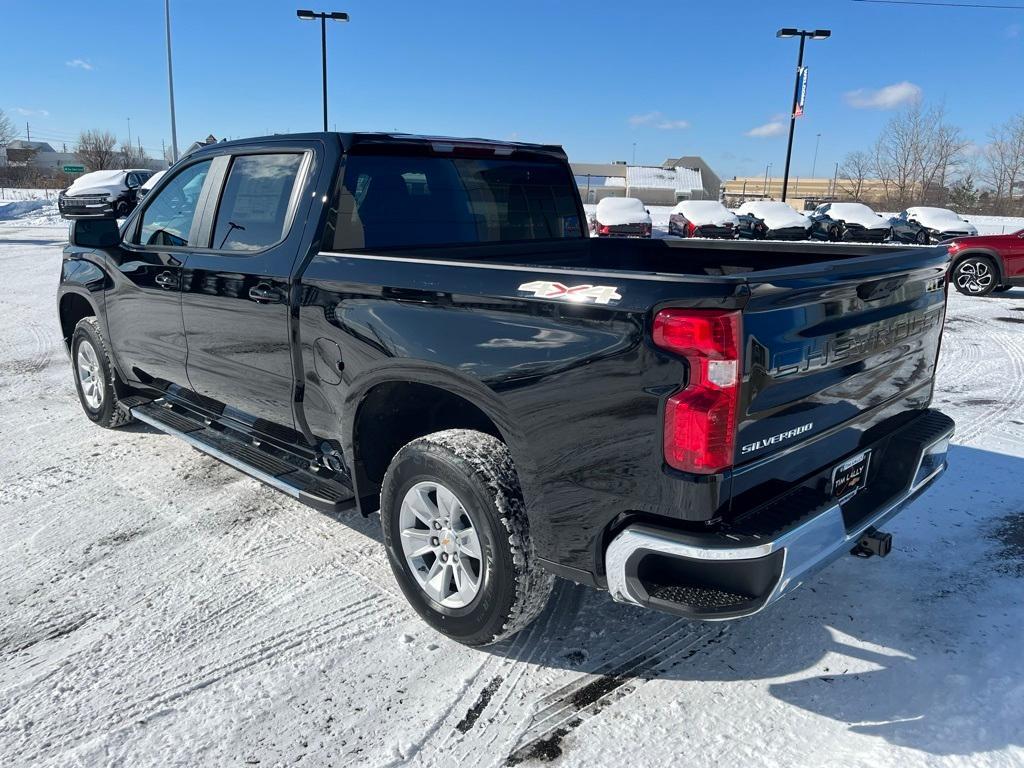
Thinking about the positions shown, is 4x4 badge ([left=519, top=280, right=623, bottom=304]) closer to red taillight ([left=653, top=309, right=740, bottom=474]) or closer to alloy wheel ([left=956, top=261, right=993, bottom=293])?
red taillight ([left=653, top=309, right=740, bottom=474])

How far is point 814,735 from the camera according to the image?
251 centimetres

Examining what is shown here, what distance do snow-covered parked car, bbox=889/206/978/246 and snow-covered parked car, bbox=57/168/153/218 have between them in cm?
2466

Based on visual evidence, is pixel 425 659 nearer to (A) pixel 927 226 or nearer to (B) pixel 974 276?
(B) pixel 974 276

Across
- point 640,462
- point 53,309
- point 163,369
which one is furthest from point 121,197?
point 640,462

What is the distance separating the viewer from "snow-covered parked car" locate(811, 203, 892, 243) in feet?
82.5

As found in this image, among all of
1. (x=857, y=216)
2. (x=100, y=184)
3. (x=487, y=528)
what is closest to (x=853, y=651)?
(x=487, y=528)

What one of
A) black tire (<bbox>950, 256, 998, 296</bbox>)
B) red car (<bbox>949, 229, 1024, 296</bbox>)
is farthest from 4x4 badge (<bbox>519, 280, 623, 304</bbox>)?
black tire (<bbox>950, 256, 998, 296</bbox>)

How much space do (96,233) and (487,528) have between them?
356 centimetres

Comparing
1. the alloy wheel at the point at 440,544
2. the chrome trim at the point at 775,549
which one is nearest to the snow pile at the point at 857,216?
the chrome trim at the point at 775,549

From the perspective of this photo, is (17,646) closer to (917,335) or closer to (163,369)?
(163,369)

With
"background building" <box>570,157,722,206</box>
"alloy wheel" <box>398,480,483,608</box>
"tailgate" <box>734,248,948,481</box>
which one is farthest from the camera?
"background building" <box>570,157,722,206</box>

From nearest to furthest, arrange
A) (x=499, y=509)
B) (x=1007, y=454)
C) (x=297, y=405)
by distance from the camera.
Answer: (x=499, y=509), (x=297, y=405), (x=1007, y=454)

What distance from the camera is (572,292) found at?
2438mm

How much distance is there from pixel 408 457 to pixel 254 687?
3.24ft
